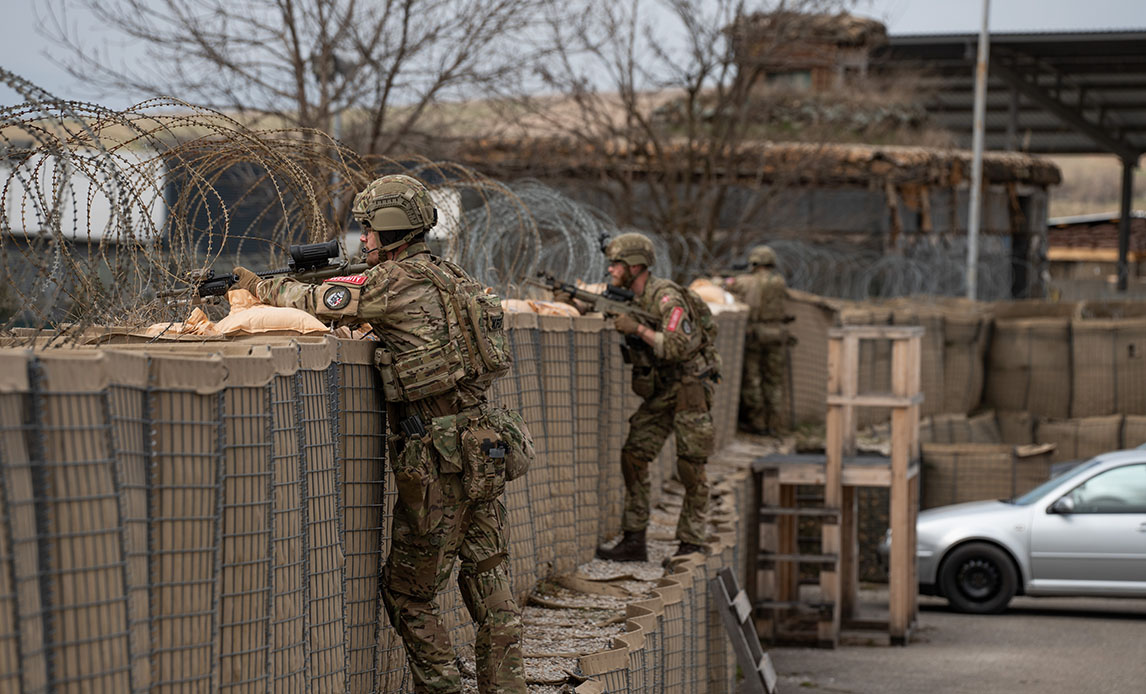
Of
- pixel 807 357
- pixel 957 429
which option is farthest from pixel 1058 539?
pixel 957 429

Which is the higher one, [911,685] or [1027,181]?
[1027,181]

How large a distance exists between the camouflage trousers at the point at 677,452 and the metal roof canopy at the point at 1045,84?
60.1 ft

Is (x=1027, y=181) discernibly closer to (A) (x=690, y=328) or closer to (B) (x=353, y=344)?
(A) (x=690, y=328)

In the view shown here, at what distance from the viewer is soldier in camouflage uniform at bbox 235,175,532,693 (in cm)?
432

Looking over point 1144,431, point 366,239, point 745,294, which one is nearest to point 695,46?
point 745,294

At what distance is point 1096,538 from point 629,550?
214 inches

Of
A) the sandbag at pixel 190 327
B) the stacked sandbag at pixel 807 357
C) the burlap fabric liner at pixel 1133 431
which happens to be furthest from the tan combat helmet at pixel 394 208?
the burlap fabric liner at pixel 1133 431

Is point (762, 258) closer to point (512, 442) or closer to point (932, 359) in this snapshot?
point (932, 359)

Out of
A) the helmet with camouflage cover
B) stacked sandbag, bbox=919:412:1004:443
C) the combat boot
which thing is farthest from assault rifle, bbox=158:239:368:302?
stacked sandbag, bbox=919:412:1004:443

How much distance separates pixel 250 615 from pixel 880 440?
12229 millimetres

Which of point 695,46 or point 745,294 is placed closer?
point 745,294

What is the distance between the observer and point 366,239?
4.63m

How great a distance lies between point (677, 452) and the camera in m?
7.58

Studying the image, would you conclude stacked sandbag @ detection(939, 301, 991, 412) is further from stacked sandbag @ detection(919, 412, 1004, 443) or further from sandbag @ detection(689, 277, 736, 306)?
sandbag @ detection(689, 277, 736, 306)
